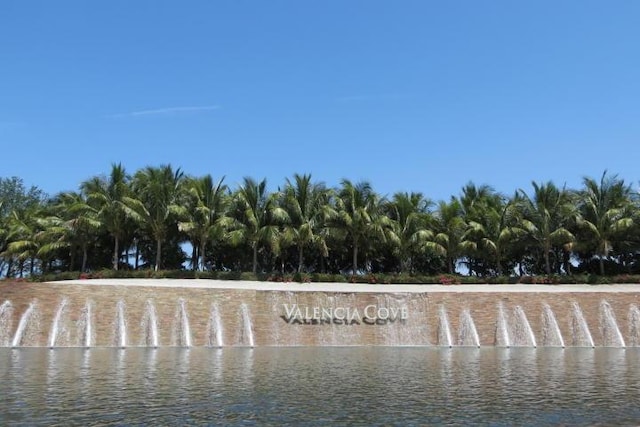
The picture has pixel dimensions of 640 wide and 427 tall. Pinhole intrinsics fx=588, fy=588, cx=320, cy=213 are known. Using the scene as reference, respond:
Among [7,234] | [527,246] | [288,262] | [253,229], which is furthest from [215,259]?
[527,246]

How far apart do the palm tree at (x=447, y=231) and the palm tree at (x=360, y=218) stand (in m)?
3.36

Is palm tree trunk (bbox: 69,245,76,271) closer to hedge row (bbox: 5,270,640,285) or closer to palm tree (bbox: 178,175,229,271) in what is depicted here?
hedge row (bbox: 5,270,640,285)

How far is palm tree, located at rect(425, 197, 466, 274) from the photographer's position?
42.1 meters

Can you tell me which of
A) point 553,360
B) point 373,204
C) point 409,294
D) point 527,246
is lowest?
point 553,360

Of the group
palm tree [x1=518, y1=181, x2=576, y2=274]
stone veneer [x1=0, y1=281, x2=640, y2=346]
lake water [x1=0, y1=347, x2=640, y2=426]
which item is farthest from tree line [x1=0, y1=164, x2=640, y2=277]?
lake water [x1=0, y1=347, x2=640, y2=426]

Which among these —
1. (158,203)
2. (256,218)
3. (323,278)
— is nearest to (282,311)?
(323,278)

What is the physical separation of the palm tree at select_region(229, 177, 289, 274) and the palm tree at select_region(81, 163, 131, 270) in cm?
756

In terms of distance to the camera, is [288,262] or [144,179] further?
[288,262]

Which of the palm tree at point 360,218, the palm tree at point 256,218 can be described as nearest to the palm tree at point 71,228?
the palm tree at point 256,218

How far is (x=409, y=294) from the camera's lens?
103 feet

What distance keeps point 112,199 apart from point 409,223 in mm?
20765

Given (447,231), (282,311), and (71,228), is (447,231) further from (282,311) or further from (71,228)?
(71,228)

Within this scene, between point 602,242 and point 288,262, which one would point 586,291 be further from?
point 288,262

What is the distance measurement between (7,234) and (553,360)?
4292 cm
